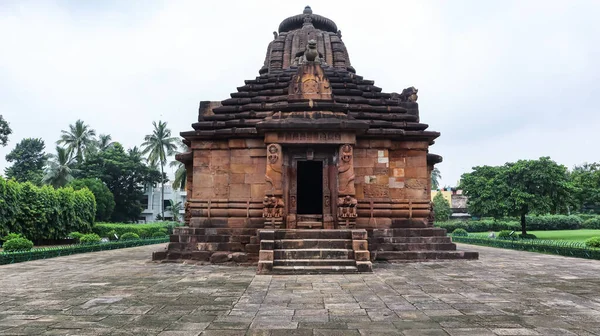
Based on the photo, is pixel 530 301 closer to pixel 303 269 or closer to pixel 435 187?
pixel 303 269

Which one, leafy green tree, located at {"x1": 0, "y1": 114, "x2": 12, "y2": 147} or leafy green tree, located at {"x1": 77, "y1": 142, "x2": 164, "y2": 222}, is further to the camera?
leafy green tree, located at {"x1": 77, "y1": 142, "x2": 164, "y2": 222}

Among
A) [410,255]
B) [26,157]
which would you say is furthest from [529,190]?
[26,157]

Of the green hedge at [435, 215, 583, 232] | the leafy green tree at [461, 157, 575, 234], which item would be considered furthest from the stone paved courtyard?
the green hedge at [435, 215, 583, 232]

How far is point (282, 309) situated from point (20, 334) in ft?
Result: 11.2

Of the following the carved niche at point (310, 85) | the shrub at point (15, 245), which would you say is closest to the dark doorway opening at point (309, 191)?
the carved niche at point (310, 85)

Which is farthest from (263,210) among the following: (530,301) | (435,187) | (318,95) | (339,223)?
(435,187)

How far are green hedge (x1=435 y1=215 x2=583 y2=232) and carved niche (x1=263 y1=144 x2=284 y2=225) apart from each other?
3481 cm

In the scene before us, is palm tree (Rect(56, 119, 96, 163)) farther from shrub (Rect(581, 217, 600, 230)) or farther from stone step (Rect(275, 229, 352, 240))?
shrub (Rect(581, 217, 600, 230))

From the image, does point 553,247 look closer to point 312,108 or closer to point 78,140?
point 312,108

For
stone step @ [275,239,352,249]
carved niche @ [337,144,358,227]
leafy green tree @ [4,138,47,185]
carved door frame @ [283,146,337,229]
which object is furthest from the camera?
leafy green tree @ [4,138,47,185]

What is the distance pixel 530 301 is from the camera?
6.49 meters

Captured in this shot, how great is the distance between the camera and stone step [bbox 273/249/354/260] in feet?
34.0

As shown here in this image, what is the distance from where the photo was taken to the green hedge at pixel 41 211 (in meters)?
21.5

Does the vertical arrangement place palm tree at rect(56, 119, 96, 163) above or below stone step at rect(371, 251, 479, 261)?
above
